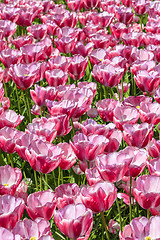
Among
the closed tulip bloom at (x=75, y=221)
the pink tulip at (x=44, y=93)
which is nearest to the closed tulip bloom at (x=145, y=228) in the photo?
the closed tulip bloom at (x=75, y=221)

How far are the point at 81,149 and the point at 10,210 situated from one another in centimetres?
40

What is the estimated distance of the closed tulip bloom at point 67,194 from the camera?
1553 millimetres

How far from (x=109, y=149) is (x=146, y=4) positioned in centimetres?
237

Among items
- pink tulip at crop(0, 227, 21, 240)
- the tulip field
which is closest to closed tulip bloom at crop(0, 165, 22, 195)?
the tulip field

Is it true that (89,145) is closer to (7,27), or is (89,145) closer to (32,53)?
(32,53)

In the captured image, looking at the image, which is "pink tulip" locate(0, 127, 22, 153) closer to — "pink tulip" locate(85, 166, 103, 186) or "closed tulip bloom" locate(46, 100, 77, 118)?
"closed tulip bloom" locate(46, 100, 77, 118)

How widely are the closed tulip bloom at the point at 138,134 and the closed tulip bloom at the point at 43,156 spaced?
307 mm

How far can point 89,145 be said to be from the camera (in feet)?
5.73

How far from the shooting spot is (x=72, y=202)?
1562 millimetres

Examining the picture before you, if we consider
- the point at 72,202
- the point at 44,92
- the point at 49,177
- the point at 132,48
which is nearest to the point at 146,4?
the point at 132,48

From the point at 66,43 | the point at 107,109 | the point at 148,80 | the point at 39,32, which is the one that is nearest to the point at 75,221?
the point at 107,109

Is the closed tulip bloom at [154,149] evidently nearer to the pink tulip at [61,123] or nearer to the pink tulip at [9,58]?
the pink tulip at [61,123]

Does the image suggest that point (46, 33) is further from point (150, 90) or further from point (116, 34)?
point (150, 90)

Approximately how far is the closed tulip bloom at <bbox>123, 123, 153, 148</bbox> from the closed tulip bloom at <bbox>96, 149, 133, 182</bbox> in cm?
19
